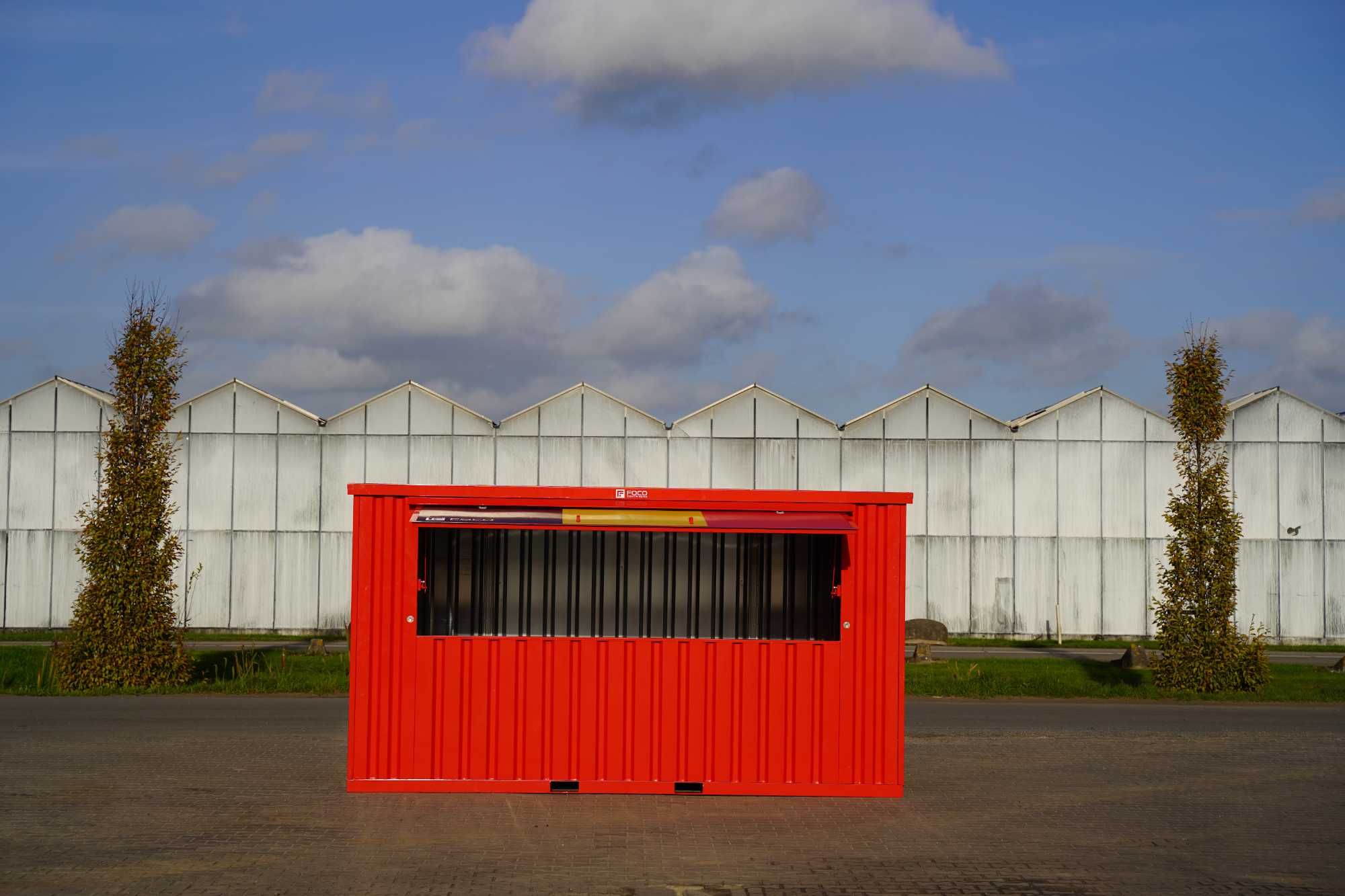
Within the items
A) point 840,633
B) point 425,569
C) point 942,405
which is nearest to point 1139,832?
point 840,633

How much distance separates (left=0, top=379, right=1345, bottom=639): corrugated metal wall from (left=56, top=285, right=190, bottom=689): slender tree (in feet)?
49.7

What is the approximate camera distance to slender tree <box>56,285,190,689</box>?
20.7 m

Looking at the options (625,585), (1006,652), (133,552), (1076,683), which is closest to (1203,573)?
(1076,683)

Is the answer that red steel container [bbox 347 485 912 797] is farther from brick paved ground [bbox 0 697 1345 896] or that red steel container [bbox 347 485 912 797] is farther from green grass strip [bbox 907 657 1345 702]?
green grass strip [bbox 907 657 1345 702]

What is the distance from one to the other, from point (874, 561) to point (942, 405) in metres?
26.1

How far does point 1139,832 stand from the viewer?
10742 millimetres

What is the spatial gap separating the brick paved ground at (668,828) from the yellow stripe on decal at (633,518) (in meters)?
2.56

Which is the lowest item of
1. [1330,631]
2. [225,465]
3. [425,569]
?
[1330,631]

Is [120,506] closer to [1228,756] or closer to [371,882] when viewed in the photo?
[371,882]

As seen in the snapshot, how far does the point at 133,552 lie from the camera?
2097 cm

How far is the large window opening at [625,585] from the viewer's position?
Result: 11992mm

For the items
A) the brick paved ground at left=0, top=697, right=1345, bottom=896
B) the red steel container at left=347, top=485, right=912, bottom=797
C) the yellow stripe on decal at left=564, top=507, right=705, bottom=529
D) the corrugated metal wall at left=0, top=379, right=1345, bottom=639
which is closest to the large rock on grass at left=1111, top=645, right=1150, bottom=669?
the corrugated metal wall at left=0, top=379, right=1345, bottom=639

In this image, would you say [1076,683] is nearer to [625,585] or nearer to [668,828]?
[625,585]

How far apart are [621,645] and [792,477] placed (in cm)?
2528
